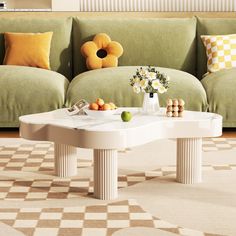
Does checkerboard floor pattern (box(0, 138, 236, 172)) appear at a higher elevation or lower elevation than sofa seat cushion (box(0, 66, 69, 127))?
lower

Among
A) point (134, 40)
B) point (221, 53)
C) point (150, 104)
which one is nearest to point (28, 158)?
point (150, 104)

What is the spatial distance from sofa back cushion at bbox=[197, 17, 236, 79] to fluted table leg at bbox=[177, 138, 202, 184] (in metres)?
2.09

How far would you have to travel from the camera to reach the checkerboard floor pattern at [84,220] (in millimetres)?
2570

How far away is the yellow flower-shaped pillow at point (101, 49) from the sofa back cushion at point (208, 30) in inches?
27.3

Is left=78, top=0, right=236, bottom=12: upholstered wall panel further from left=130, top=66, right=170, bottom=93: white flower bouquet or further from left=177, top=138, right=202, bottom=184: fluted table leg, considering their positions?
left=177, top=138, right=202, bottom=184: fluted table leg

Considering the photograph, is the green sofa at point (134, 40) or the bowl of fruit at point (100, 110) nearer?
the bowl of fruit at point (100, 110)

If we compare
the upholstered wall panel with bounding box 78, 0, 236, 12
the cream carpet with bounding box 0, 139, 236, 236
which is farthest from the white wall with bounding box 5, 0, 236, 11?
the cream carpet with bounding box 0, 139, 236, 236

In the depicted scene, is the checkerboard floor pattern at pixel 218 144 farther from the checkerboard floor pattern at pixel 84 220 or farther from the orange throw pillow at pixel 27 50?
the orange throw pillow at pixel 27 50

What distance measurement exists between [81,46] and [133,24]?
19.2 inches

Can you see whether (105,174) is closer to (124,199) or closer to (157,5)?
(124,199)

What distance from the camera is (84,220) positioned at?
2.71 m

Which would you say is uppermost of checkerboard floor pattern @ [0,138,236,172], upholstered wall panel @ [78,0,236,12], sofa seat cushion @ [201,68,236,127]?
upholstered wall panel @ [78,0,236,12]

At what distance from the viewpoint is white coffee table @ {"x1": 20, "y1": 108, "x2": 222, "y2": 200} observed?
2.97 meters

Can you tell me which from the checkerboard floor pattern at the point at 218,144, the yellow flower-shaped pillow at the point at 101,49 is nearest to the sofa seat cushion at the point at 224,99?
the checkerboard floor pattern at the point at 218,144
